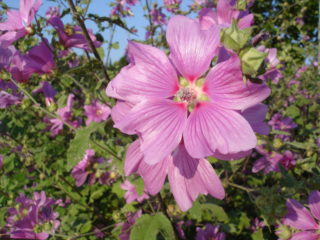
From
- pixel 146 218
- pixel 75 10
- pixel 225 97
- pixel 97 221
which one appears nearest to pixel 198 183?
pixel 225 97

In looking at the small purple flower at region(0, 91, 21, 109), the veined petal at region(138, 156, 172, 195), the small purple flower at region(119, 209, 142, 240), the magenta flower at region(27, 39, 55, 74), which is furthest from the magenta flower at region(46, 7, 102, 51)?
the small purple flower at region(119, 209, 142, 240)

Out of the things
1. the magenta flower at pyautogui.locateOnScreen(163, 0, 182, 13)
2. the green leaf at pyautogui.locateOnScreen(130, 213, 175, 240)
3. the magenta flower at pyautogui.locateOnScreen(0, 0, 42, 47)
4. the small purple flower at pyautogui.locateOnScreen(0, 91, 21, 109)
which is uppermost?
the magenta flower at pyautogui.locateOnScreen(0, 0, 42, 47)

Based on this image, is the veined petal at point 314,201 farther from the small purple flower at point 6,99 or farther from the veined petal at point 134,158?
the small purple flower at point 6,99

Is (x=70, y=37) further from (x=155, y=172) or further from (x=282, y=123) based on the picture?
(x=282, y=123)

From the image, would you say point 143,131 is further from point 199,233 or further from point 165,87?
point 199,233

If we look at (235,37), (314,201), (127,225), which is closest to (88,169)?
(127,225)

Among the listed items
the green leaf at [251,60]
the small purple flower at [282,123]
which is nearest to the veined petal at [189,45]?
the green leaf at [251,60]

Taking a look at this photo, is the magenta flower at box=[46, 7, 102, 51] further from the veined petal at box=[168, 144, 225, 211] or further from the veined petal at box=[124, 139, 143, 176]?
the veined petal at box=[168, 144, 225, 211]
